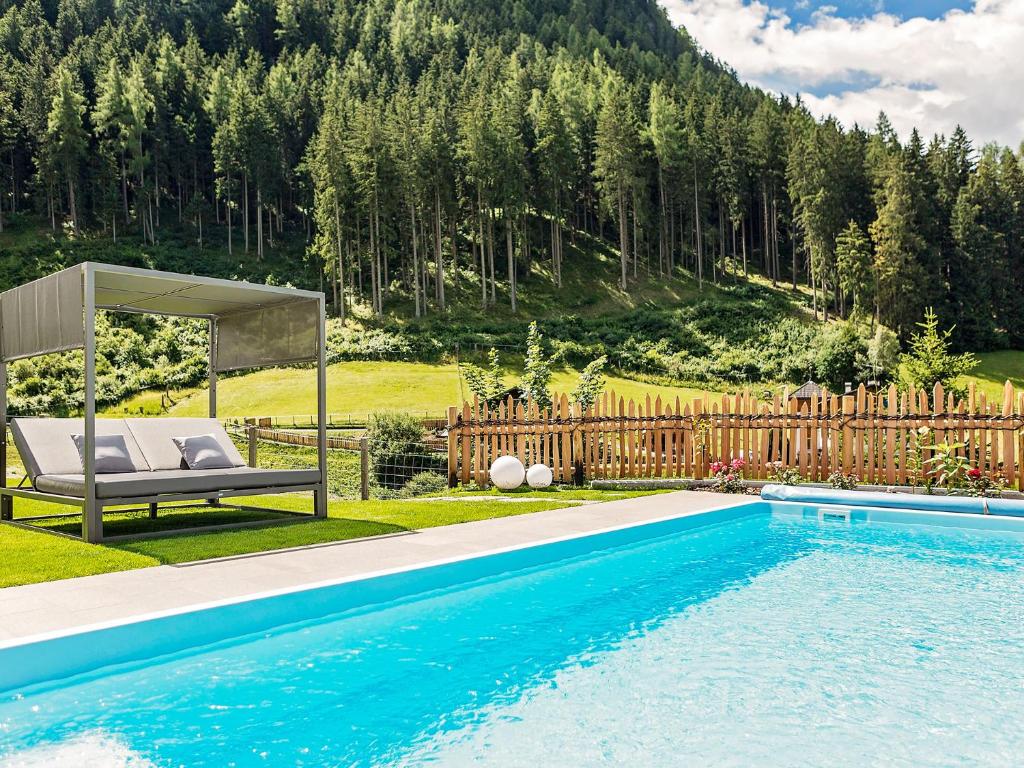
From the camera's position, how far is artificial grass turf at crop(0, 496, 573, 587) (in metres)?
5.68

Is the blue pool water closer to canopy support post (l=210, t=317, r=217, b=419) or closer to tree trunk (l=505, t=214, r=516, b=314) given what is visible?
canopy support post (l=210, t=317, r=217, b=419)

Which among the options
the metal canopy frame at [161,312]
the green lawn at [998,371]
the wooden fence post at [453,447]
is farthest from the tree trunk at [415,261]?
the metal canopy frame at [161,312]

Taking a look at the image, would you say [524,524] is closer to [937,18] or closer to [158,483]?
[158,483]

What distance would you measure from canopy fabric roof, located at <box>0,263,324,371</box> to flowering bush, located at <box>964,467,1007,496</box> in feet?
27.7

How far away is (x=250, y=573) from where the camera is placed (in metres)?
5.33

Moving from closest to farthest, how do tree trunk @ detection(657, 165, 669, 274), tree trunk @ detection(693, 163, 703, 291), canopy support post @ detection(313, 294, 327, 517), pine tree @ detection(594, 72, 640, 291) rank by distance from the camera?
canopy support post @ detection(313, 294, 327, 517)
pine tree @ detection(594, 72, 640, 291)
tree trunk @ detection(693, 163, 703, 291)
tree trunk @ detection(657, 165, 669, 274)

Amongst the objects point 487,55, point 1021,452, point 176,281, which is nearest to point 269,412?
point 176,281

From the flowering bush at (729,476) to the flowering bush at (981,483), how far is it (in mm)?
2861

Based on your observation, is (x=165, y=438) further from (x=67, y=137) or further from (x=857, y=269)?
(x=67, y=137)

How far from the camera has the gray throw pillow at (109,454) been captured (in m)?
7.78

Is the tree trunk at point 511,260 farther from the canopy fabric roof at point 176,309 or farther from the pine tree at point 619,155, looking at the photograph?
the canopy fabric roof at point 176,309

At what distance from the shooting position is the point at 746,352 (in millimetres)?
39406

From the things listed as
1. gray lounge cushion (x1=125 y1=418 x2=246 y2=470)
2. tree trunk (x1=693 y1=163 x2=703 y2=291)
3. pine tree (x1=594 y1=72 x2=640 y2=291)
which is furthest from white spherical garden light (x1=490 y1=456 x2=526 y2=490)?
tree trunk (x1=693 y1=163 x2=703 y2=291)

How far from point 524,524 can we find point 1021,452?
673cm
